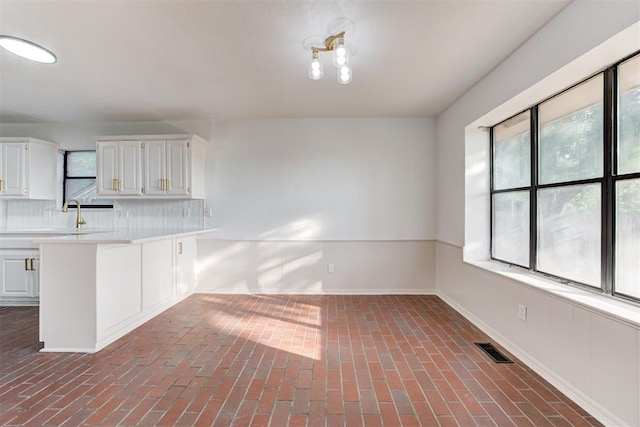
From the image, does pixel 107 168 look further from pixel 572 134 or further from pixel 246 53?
pixel 572 134

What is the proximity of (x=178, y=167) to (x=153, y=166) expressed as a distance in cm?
37

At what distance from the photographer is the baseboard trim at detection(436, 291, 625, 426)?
175 cm

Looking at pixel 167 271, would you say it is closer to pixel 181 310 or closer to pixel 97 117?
pixel 181 310

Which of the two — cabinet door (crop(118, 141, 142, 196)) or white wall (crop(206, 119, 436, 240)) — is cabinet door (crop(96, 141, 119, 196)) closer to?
Answer: cabinet door (crop(118, 141, 142, 196))

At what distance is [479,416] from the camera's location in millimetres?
1828

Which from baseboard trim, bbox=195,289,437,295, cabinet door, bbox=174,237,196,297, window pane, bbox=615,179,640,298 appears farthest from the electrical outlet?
cabinet door, bbox=174,237,196,297

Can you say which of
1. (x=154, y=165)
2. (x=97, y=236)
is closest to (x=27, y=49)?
(x=97, y=236)

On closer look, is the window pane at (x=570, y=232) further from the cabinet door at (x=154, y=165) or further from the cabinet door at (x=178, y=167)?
the cabinet door at (x=154, y=165)

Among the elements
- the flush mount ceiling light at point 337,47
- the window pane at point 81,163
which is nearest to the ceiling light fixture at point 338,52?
the flush mount ceiling light at point 337,47

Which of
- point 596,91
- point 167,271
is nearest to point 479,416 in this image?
point 596,91

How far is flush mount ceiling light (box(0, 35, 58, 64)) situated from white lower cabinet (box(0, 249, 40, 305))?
2.51 metres

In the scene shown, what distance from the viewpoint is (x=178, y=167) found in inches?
169

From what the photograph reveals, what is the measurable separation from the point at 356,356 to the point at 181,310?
236 cm

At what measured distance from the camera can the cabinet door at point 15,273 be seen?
3.87 metres
